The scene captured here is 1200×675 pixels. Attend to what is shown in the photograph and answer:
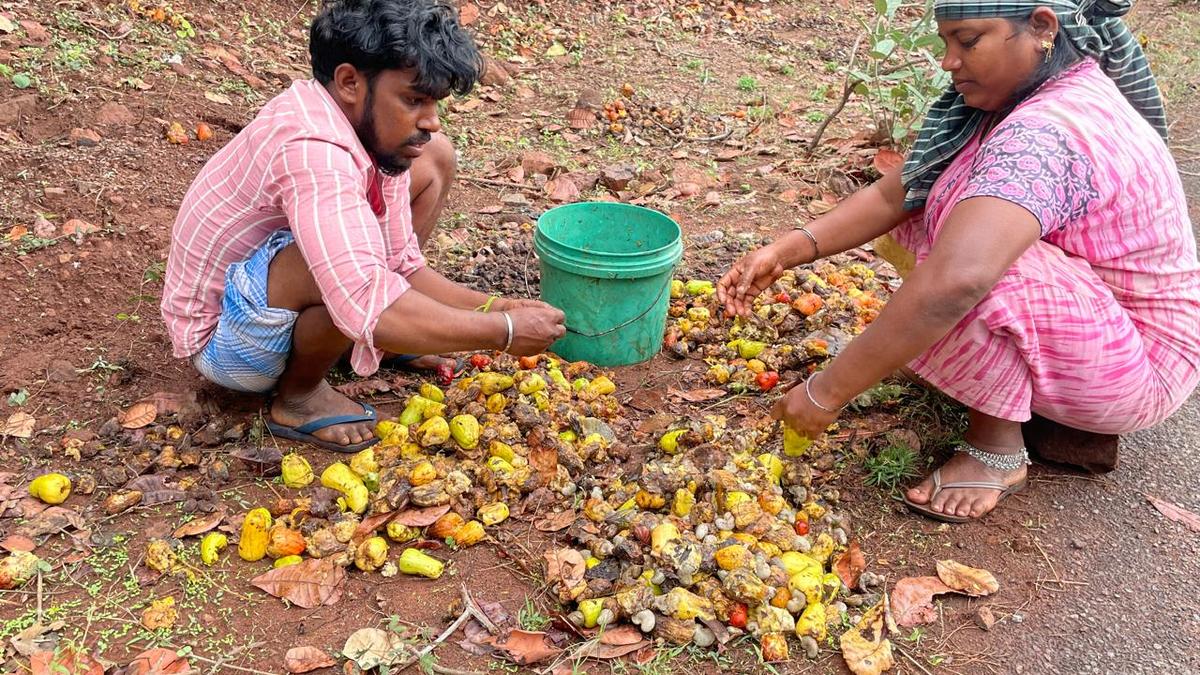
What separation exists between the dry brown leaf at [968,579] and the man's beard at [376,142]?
1837 mm

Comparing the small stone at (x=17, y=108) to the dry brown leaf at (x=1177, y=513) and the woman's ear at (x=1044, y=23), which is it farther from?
the dry brown leaf at (x=1177, y=513)

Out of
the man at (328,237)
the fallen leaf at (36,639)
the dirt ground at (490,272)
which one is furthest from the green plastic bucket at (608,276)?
the fallen leaf at (36,639)

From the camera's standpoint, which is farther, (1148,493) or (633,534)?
(1148,493)

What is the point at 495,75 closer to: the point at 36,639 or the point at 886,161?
the point at 886,161

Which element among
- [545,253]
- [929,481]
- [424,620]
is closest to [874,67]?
[545,253]

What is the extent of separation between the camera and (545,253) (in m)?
3.21

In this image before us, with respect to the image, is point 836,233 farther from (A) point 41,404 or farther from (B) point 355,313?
(A) point 41,404

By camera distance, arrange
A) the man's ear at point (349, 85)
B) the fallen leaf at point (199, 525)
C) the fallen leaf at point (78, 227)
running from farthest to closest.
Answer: the fallen leaf at point (78, 227) → the fallen leaf at point (199, 525) → the man's ear at point (349, 85)

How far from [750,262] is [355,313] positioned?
4.20 ft

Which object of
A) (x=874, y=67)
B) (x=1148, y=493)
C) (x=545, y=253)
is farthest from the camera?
(x=874, y=67)

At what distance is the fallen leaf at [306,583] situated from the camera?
2281mm

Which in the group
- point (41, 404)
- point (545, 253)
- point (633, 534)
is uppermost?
point (545, 253)

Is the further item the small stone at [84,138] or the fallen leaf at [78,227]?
the small stone at [84,138]

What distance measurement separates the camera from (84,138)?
4.11 metres
